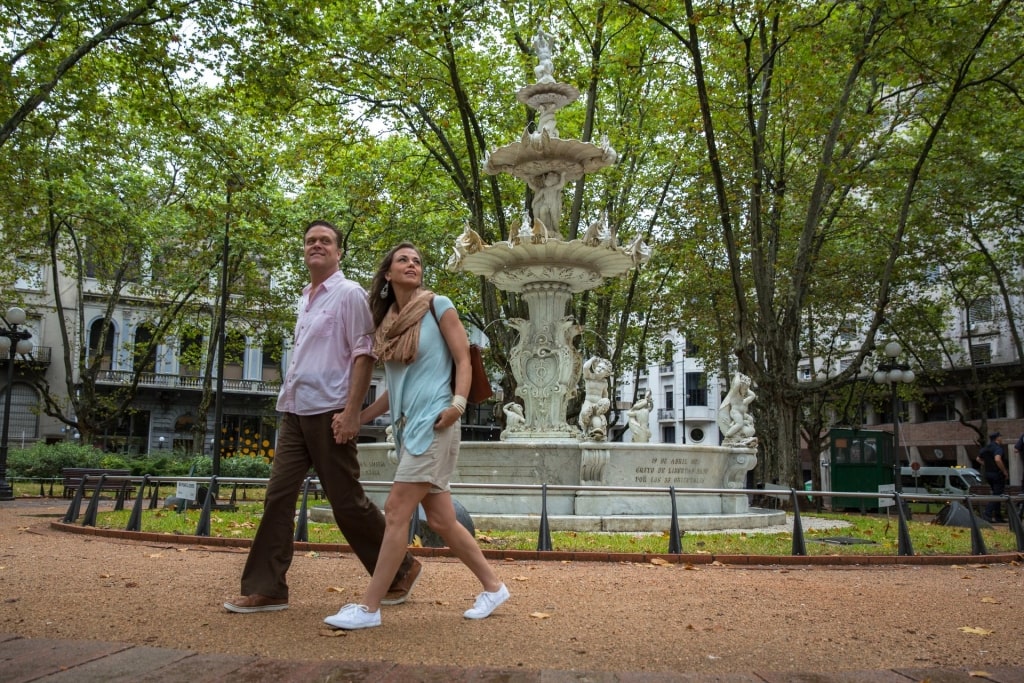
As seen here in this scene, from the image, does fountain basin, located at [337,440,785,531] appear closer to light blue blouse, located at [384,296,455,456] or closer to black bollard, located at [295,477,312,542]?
black bollard, located at [295,477,312,542]

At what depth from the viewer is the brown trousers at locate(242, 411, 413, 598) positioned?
4422 millimetres

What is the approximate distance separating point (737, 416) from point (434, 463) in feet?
36.5

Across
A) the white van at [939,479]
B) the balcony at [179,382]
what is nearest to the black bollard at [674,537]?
the white van at [939,479]

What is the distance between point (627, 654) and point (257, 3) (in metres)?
10.8

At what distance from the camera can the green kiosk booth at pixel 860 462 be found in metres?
21.0

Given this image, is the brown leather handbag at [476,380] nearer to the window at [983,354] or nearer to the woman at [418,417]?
the woman at [418,417]

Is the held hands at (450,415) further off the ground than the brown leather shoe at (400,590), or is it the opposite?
the held hands at (450,415)

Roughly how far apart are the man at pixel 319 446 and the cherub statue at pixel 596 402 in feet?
26.7

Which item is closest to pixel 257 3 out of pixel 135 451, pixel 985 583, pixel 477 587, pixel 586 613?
pixel 477 587

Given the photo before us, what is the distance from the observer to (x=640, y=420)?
13.6 metres

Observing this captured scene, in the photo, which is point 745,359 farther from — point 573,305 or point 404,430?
point 404,430

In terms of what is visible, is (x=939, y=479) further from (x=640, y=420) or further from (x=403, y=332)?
(x=403, y=332)

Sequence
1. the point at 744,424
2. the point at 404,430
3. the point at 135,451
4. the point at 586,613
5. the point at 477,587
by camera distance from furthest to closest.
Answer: the point at 135,451
the point at 744,424
the point at 477,587
the point at 586,613
the point at 404,430

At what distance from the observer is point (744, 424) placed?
14352 millimetres
